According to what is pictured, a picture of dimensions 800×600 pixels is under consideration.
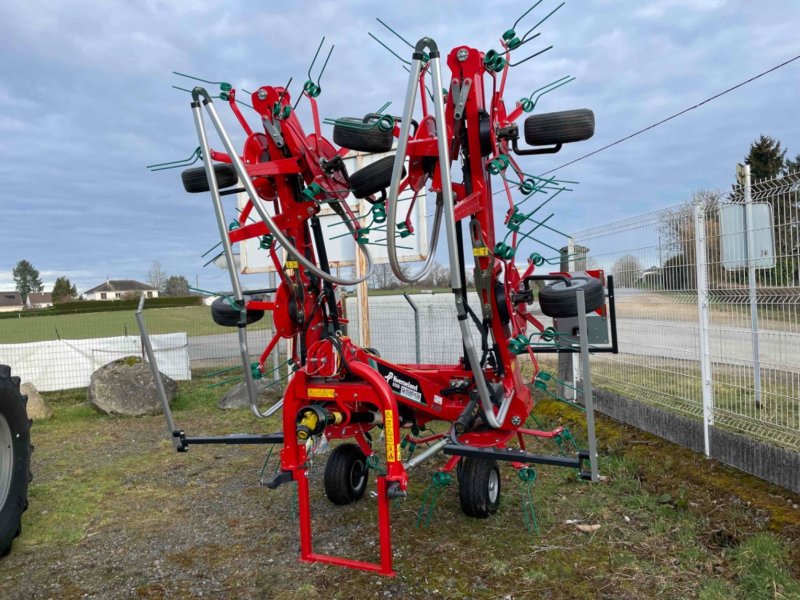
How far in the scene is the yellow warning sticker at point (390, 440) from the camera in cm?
349

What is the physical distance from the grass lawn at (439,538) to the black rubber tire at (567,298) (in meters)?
1.48

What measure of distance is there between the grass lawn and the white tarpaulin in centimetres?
642

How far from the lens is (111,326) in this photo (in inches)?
720

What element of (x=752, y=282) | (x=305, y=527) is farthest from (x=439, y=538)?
(x=752, y=282)

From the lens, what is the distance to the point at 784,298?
4191 mm

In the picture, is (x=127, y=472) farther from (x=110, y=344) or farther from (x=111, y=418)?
(x=110, y=344)

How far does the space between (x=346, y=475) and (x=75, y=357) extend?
356 inches

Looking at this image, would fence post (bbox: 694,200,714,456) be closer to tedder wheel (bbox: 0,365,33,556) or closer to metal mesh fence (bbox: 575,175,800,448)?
metal mesh fence (bbox: 575,175,800,448)

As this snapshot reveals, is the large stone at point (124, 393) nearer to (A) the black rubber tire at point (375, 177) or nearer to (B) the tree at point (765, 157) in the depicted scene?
(A) the black rubber tire at point (375, 177)

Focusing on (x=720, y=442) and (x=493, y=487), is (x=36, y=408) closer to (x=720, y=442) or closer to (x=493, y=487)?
(x=493, y=487)

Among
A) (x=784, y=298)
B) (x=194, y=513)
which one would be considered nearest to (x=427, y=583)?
(x=194, y=513)

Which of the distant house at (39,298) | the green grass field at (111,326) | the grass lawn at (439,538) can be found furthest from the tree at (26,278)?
the grass lawn at (439,538)

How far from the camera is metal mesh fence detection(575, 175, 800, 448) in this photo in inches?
163

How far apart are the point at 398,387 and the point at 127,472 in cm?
337
